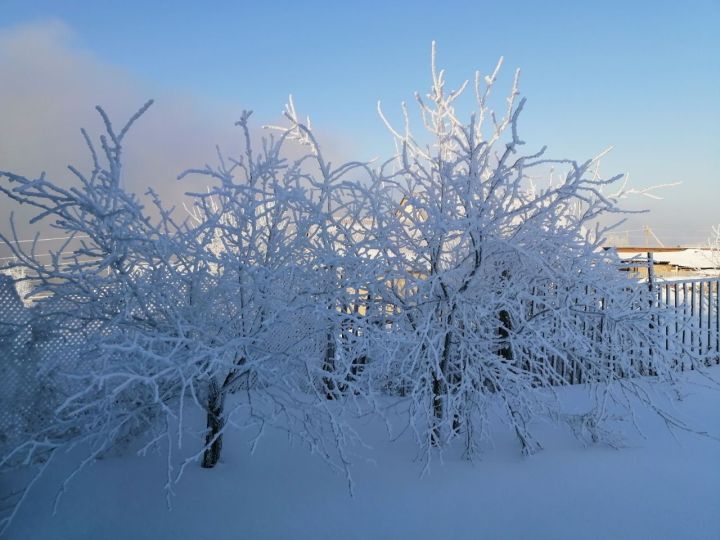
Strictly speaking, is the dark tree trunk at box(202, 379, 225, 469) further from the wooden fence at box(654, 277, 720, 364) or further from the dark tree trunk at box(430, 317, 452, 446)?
the wooden fence at box(654, 277, 720, 364)

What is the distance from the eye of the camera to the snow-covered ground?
11.3ft

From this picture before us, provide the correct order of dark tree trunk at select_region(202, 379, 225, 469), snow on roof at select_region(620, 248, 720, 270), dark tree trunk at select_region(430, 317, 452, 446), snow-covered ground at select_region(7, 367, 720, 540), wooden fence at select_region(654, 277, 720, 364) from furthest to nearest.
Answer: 1. snow on roof at select_region(620, 248, 720, 270)
2. wooden fence at select_region(654, 277, 720, 364)
3. dark tree trunk at select_region(430, 317, 452, 446)
4. dark tree trunk at select_region(202, 379, 225, 469)
5. snow-covered ground at select_region(7, 367, 720, 540)

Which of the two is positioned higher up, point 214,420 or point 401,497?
point 214,420

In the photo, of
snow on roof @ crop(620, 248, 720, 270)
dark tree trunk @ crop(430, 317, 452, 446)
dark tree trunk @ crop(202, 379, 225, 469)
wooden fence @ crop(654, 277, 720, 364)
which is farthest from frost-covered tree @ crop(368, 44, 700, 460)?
snow on roof @ crop(620, 248, 720, 270)

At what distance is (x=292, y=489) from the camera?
3.95 meters

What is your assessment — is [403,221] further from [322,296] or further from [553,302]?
[553,302]

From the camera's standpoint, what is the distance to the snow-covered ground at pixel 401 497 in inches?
135

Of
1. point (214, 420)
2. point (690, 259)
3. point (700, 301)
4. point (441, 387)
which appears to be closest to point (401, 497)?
point (441, 387)

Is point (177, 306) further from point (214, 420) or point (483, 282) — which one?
point (483, 282)

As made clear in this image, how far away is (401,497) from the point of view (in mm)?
3822

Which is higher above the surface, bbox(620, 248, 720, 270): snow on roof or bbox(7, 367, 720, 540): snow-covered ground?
bbox(620, 248, 720, 270): snow on roof

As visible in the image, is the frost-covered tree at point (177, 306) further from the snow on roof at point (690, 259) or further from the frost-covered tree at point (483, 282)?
the snow on roof at point (690, 259)

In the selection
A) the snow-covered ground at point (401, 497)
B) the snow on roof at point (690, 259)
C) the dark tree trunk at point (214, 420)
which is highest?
the snow on roof at point (690, 259)

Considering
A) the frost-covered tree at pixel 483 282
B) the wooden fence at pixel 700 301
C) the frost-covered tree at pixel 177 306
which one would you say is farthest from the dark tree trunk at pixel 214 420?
the wooden fence at pixel 700 301
